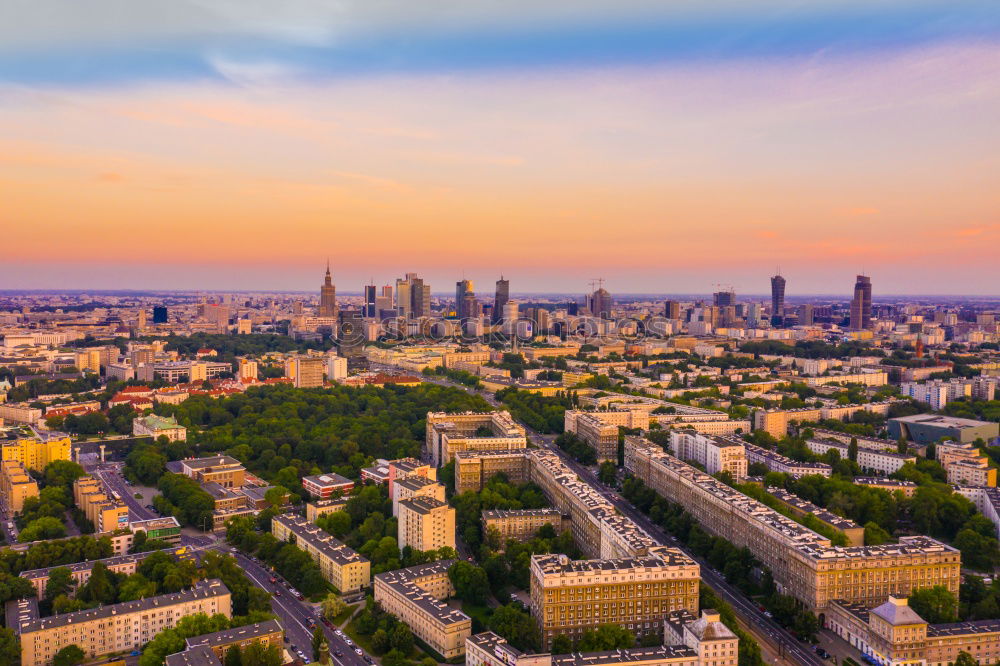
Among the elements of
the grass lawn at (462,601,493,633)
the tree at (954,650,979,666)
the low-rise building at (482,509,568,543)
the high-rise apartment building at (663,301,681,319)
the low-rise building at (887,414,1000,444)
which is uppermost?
the high-rise apartment building at (663,301,681,319)

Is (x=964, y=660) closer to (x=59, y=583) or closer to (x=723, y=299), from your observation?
(x=59, y=583)

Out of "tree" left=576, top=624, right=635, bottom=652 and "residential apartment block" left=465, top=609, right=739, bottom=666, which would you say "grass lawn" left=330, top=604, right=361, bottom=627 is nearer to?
"residential apartment block" left=465, top=609, right=739, bottom=666

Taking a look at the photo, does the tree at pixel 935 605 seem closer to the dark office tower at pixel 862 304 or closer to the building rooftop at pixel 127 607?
the building rooftop at pixel 127 607

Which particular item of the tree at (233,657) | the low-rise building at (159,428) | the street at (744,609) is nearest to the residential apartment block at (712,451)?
the street at (744,609)

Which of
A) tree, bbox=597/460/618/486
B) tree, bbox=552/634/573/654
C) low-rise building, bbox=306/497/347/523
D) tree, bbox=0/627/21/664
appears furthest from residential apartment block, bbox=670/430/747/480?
tree, bbox=0/627/21/664

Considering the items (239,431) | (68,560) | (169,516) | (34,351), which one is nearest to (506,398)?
(239,431)

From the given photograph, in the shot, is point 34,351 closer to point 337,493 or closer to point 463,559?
point 337,493

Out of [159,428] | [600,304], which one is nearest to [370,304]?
[600,304]
